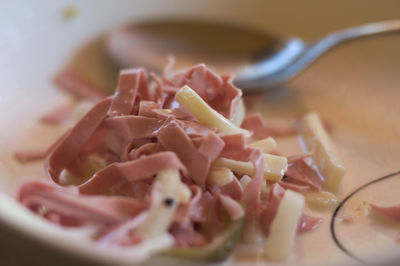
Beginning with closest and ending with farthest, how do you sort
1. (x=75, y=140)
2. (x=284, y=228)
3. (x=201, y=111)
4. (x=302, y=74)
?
(x=284, y=228) → (x=201, y=111) → (x=75, y=140) → (x=302, y=74)

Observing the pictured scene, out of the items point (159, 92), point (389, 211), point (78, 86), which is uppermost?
point (159, 92)

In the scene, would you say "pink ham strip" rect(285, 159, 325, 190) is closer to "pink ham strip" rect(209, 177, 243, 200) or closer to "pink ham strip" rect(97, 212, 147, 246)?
"pink ham strip" rect(209, 177, 243, 200)

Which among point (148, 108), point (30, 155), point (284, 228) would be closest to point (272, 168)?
point (284, 228)

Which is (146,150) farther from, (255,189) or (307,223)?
(307,223)

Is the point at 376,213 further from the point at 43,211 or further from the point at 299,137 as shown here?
the point at 43,211

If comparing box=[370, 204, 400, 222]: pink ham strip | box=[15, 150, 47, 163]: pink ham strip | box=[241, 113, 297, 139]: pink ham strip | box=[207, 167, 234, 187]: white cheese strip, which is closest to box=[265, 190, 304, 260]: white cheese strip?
box=[207, 167, 234, 187]: white cheese strip

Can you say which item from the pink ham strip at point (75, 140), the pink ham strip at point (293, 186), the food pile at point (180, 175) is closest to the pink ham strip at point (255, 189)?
the food pile at point (180, 175)

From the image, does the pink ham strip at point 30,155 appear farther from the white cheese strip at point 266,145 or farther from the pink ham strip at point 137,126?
the white cheese strip at point 266,145
